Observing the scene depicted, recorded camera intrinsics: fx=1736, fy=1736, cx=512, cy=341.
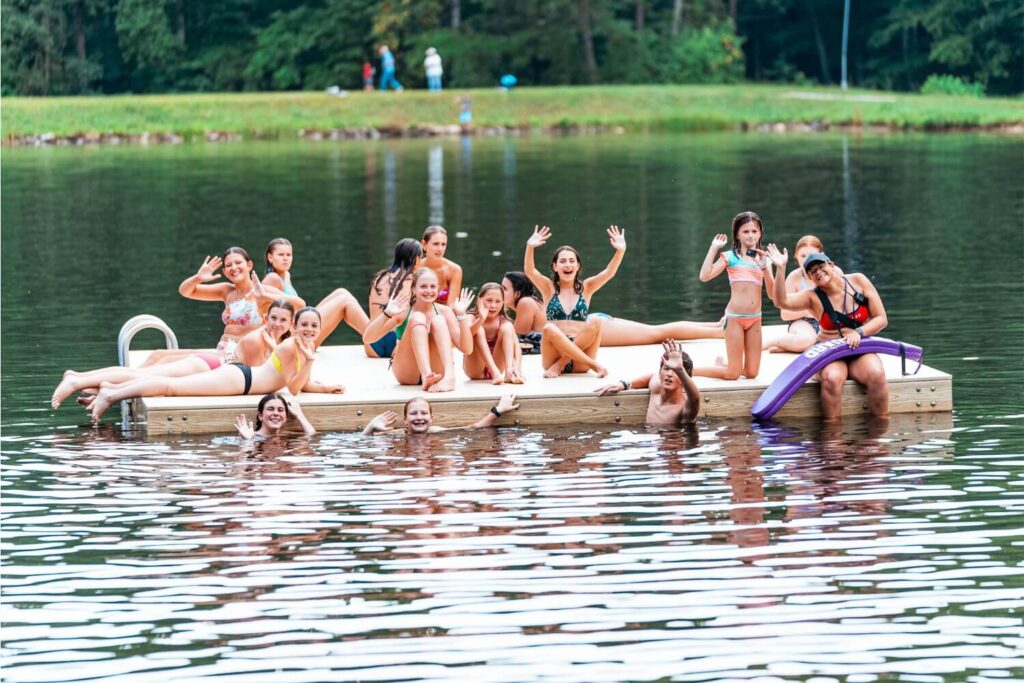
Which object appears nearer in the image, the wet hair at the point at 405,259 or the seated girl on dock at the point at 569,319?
the seated girl on dock at the point at 569,319

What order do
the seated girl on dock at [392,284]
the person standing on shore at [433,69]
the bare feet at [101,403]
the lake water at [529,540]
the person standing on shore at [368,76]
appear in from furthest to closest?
the person standing on shore at [368,76], the person standing on shore at [433,69], the seated girl on dock at [392,284], the bare feet at [101,403], the lake water at [529,540]

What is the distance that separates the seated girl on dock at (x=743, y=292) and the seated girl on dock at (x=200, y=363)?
3350 mm

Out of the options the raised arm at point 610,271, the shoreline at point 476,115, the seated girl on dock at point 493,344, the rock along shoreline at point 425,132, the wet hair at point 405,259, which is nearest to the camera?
the seated girl on dock at point 493,344

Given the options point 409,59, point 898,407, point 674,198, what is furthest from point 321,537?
point 409,59

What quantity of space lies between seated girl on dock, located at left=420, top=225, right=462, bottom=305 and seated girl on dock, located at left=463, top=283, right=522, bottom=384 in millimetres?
843

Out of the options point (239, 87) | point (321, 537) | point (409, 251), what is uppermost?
point (239, 87)

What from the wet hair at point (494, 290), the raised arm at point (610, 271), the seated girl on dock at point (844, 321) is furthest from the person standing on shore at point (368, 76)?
the seated girl on dock at point (844, 321)

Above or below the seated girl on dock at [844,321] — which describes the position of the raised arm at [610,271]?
above

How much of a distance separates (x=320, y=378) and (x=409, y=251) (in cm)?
130

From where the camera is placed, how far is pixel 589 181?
3806cm

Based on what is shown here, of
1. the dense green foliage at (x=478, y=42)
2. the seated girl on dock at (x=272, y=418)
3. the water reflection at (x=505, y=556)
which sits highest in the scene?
the dense green foliage at (x=478, y=42)

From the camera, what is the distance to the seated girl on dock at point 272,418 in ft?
43.1

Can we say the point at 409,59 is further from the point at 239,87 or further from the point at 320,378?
the point at 320,378

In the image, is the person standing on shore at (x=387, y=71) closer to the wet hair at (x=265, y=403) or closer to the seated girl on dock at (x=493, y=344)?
the seated girl on dock at (x=493, y=344)
